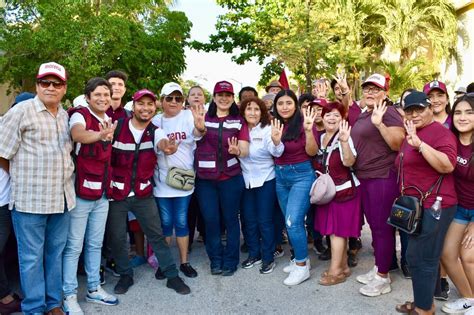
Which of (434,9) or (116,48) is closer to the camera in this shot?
(116,48)

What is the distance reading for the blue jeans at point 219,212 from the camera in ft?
15.0

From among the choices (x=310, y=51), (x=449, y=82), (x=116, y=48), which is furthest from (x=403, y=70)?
(x=116, y=48)

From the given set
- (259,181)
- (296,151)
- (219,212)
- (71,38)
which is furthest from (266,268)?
(71,38)

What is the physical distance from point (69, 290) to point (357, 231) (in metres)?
2.92

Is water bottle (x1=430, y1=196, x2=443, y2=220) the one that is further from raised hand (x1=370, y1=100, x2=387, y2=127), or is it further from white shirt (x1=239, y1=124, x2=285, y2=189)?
white shirt (x1=239, y1=124, x2=285, y2=189)

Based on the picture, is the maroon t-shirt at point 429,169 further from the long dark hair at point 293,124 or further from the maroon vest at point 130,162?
the maroon vest at point 130,162

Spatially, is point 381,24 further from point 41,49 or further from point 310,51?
point 41,49

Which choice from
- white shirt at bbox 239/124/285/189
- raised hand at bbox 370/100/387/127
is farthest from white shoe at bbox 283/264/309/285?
raised hand at bbox 370/100/387/127

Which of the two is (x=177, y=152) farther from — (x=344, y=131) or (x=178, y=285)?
(x=344, y=131)

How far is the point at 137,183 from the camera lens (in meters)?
4.16

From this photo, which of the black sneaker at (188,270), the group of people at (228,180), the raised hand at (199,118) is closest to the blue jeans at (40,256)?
the group of people at (228,180)

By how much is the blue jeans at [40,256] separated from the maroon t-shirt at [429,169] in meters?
3.00

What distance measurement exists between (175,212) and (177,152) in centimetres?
69

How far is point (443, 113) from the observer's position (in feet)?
15.6
